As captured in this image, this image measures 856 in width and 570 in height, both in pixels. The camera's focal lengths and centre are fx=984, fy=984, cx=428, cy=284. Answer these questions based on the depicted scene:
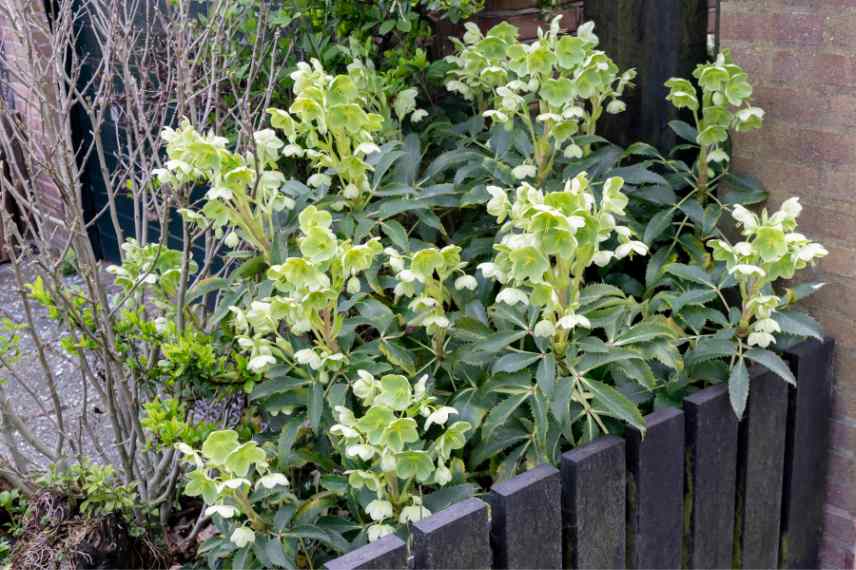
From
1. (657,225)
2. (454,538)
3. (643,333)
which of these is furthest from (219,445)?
(657,225)

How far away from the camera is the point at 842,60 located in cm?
269

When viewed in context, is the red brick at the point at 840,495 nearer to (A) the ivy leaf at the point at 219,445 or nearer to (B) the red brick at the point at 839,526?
(B) the red brick at the point at 839,526

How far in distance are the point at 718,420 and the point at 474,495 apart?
0.67 meters

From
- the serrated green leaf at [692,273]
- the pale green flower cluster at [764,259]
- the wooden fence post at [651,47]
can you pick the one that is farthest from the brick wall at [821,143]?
the serrated green leaf at [692,273]

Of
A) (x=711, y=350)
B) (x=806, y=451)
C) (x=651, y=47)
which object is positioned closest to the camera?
(x=711, y=350)

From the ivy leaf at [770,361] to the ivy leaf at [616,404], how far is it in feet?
1.19

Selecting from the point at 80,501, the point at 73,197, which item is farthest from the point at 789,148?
the point at 80,501

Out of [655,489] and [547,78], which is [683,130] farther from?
[655,489]

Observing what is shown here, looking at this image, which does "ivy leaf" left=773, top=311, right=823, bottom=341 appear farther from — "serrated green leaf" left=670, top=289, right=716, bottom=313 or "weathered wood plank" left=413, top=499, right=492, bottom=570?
"weathered wood plank" left=413, top=499, right=492, bottom=570

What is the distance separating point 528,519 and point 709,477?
64cm

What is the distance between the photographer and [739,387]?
2434mm

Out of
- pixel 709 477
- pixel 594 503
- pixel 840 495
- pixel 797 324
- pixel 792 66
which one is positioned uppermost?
pixel 792 66

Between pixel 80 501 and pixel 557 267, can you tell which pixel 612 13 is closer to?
Result: pixel 557 267

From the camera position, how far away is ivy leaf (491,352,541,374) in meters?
2.29
